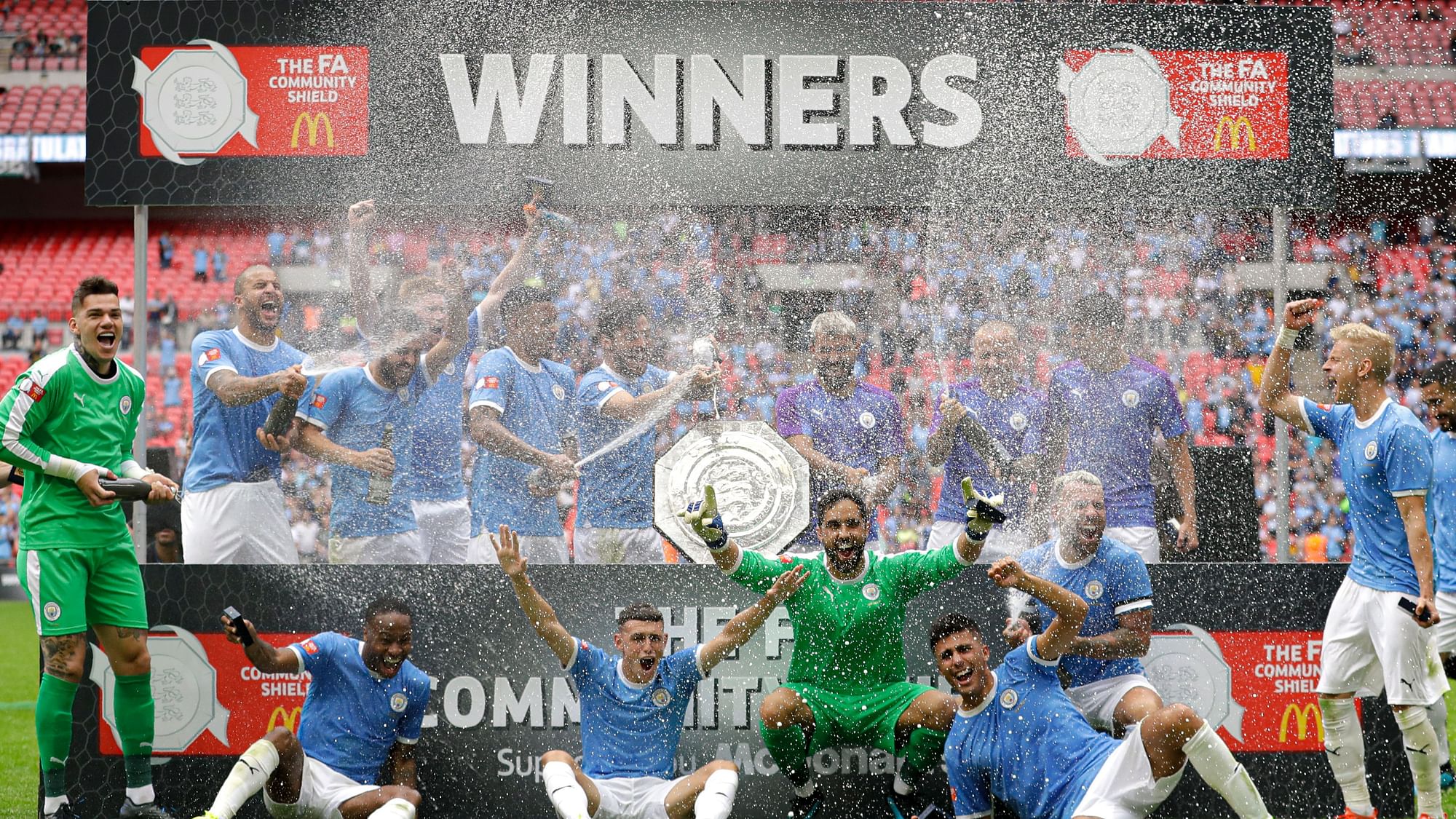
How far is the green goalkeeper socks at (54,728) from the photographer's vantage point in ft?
16.0

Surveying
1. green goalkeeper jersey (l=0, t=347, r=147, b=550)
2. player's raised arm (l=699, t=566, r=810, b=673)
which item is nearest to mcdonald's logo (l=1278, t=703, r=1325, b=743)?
player's raised arm (l=699, t=566, r=810, b=673)

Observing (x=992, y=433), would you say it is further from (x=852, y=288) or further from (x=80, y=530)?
(x=80, y=530)

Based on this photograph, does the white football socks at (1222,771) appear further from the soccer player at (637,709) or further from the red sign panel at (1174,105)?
the red sign panel at (1174,105)

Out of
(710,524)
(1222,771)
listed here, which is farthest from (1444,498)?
(710,524)

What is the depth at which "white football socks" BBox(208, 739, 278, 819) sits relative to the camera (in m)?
4.65

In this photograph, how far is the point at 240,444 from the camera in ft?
19.0

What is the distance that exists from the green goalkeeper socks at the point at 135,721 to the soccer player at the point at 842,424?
111 inches

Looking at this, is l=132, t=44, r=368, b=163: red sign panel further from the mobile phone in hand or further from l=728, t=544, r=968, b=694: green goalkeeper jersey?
l=728, t=544, r=968, b=694: green goalkeeper jersey

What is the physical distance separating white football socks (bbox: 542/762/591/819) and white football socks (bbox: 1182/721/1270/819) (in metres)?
2.09

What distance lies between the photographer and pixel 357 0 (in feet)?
19.2

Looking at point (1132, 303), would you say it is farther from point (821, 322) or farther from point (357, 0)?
point (357, 0)

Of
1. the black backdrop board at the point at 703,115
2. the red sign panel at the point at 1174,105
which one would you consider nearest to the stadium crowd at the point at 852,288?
the black backdrop board at the point at 703,115

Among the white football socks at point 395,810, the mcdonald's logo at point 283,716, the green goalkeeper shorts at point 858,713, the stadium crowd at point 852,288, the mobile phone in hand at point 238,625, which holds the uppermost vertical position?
the stadium crowd at point 852,288

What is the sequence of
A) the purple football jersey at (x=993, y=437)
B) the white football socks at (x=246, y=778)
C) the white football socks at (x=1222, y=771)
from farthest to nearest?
the purple football jersey at (x=993, y=437), the white football socks at (x=246, y=778), the white football socks at (x=1222, y=771)
